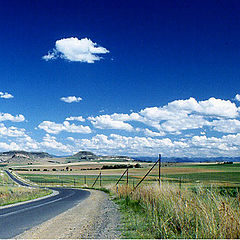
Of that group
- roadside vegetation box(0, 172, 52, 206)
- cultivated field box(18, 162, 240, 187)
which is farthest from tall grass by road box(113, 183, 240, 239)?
roadside vegetation box(0, 172, 52, 206)

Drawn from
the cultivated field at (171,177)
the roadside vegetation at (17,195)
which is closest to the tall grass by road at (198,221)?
the cultivated field at (171,177)

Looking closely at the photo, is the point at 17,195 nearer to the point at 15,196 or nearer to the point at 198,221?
the point at 15,196

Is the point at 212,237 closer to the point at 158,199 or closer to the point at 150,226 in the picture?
the point at 150,226

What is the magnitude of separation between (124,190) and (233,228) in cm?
2154

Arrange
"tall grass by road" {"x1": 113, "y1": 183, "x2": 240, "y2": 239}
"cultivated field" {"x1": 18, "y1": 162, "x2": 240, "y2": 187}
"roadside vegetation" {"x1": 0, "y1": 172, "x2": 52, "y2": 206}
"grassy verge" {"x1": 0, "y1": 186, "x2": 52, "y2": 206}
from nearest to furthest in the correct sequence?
1. "tall grass by road" {"x1": 113, "y1": 183, "x2": 240, "y2": 239}
2. "grassy verge" {"x1": 0, "y1": 186, "x2": 52, "y2": 206}
3. "roadside vegetation" {"x1": 0, "y1": 172, "x2": 52, "y2": 206}
4. "cultivated field" {"x1": 18, "y1": 162, "x2": 240, "y2": 187}

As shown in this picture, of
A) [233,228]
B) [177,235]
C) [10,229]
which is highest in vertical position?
[233,228]

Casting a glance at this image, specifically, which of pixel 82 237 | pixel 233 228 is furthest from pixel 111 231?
pixel 233 228

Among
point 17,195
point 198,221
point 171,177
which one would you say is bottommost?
point 17,195

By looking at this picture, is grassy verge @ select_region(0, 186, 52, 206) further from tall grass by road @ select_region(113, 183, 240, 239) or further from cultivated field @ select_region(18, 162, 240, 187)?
tall grass by road @ select_region(113, 183, 240, 239)

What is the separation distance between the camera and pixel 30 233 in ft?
40.8

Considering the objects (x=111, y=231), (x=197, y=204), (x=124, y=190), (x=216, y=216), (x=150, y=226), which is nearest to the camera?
(x=216, y=216)

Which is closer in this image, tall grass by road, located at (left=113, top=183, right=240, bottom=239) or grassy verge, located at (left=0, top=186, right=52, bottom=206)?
tall grass by road, located at (left=113, top=183, right=240, bottom=239)

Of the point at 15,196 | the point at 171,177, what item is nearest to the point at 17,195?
the point at 15,196

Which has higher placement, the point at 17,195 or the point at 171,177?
the point at 171,177
